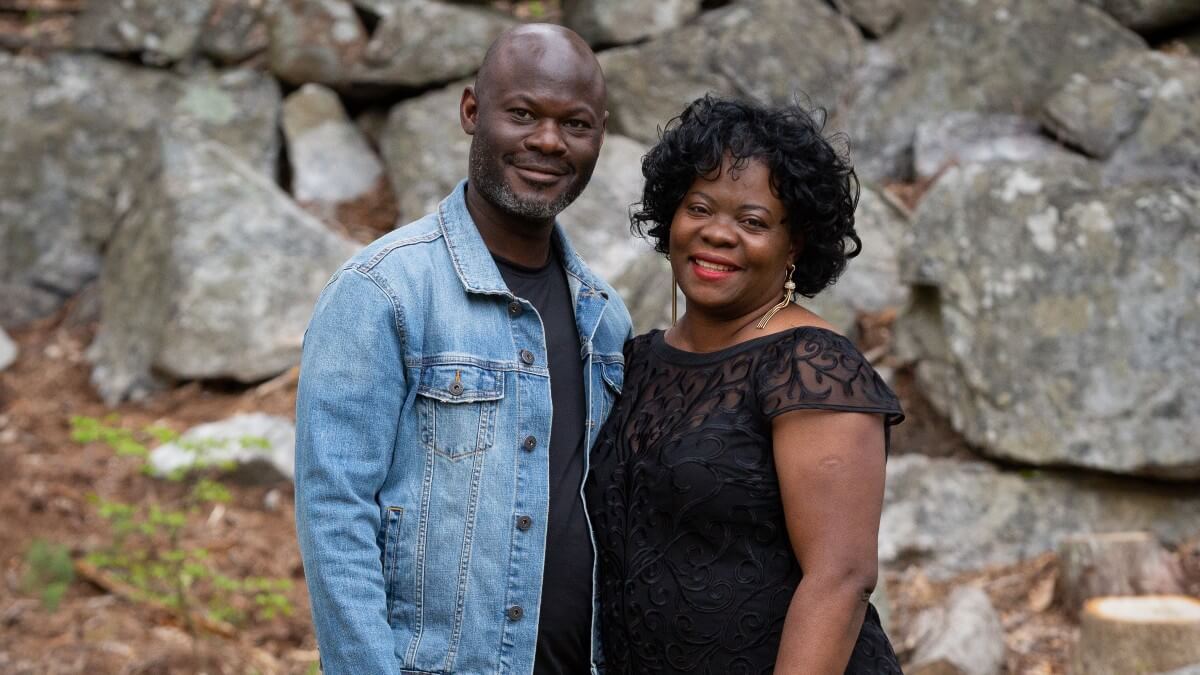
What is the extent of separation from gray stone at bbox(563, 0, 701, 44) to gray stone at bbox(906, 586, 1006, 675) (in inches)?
167

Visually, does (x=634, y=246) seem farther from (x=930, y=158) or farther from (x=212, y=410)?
(x=212, y=410)

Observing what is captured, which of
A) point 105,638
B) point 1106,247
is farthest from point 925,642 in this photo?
point 105,638

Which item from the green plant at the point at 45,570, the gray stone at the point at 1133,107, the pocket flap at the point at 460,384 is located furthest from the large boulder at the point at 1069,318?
the green plant at the point at 45,570

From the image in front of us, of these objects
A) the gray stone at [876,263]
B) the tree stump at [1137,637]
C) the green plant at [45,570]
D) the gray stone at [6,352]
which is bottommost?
the gray stone at [6,352]

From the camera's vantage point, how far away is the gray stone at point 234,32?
7.80 m

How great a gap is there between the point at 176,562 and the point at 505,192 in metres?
2.85

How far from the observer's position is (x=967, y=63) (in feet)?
23.6

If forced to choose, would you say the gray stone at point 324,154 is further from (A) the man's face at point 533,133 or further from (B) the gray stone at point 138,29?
(A) the man's face at point 533,133

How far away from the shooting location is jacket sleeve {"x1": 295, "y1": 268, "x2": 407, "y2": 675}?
220 centimetres

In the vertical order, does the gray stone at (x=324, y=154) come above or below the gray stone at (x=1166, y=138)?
below

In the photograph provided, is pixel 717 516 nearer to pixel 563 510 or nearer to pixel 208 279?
pixel 563 510

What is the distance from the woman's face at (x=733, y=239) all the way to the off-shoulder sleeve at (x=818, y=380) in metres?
0.16

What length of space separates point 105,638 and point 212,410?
A: 5.96 ft

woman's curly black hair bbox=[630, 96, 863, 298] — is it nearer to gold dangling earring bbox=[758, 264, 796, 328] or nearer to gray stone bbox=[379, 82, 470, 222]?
gold dangling earring bbox=[758, 264, 796, 328]
